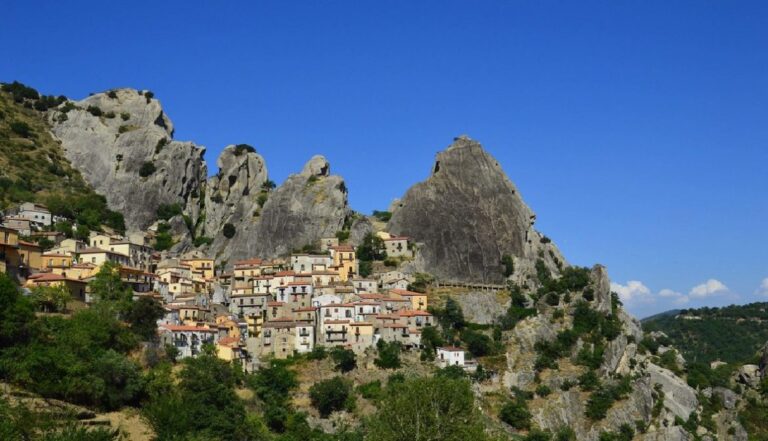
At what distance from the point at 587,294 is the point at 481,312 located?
14.8 meters

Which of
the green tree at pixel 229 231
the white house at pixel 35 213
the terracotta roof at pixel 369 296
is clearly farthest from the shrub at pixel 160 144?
the terracotta roof at pixel 369 296

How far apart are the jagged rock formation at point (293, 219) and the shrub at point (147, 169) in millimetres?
20895

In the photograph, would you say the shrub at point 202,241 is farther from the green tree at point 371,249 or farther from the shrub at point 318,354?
the shrub at point 318,354

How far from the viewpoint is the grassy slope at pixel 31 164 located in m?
109

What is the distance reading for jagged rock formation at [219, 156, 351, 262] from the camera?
104875mm

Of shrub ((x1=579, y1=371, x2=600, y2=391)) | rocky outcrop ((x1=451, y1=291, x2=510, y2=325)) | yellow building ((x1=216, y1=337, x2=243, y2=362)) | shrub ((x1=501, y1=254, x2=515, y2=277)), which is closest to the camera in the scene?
yellow building ((x1=216, y1=337, x2=243, y2=362))

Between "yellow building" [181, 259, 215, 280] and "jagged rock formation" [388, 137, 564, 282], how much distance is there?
73.4ft

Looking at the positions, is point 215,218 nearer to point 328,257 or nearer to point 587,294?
point 328,257

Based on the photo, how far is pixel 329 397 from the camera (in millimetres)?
69938

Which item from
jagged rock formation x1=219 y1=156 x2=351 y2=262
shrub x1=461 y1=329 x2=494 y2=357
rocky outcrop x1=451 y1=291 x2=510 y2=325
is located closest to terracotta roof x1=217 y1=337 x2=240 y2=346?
shrub x1=461 y1=329 x2=494 y2=357

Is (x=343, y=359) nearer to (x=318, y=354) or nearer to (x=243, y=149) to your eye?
(x=318, y=354)

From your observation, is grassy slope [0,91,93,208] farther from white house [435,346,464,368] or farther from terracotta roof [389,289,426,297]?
white house [435,346,464,368]

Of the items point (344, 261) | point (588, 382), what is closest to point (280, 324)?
point (344, 261)

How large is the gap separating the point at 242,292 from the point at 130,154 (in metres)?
47.4
